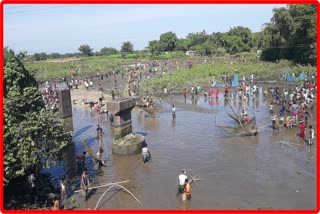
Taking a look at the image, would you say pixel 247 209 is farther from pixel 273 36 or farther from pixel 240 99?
pixel 273 36

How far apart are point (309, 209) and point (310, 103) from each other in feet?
58.9

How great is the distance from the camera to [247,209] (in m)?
12.4

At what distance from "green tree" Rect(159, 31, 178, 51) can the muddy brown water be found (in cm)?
8103

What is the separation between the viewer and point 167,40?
342 ft

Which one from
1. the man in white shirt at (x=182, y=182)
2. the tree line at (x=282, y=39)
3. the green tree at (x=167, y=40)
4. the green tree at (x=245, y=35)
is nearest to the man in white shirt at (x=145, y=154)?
the man in white shirt at (x=182, y=182)

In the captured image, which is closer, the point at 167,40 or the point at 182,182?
the point at 182,182

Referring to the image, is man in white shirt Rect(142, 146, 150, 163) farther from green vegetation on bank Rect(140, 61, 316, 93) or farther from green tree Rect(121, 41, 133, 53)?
green tree Rect(121, 41, 133, 53)

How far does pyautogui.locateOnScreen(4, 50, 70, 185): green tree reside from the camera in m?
12.3

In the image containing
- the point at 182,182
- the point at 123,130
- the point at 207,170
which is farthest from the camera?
the point at 123,130

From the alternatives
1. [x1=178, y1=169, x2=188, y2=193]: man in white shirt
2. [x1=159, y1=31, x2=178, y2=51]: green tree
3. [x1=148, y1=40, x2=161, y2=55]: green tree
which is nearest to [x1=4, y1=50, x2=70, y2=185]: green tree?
[x1=178, y1=169, x2=188, y2=193]: man in white shirt

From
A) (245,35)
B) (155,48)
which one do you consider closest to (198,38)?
(155,48)

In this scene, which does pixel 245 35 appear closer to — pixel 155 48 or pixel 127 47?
pixel 155 48

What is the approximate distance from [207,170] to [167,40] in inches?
3576

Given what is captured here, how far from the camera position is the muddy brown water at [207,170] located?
13.2 metres
